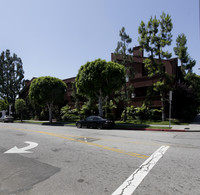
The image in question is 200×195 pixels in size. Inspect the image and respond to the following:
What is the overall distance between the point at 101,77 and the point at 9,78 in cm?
4138

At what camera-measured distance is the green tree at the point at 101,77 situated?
19.0 m

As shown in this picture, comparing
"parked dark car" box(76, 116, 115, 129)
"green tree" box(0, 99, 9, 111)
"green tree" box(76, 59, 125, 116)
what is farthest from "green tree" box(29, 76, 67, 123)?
"green tree" box(0, 99, 9, 111)

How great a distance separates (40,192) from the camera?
10.8 feet

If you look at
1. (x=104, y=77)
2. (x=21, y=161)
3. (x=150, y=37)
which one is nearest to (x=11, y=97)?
(x=104, y=77)

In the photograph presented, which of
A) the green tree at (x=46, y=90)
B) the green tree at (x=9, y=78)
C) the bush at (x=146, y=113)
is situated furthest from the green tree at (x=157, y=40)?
the green tree at (x=9, y=78)

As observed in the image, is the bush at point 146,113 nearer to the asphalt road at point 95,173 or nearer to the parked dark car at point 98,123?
the parked dark car at point 98,123

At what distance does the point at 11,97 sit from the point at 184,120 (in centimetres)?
4831

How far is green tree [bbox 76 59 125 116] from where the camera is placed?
19.0 metres

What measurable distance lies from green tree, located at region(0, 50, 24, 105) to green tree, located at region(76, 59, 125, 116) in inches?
1473

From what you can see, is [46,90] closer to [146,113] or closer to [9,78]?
[146,113]

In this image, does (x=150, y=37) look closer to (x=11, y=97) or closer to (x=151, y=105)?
(x=151, y=105)

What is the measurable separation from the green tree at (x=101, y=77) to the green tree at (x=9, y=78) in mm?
37402

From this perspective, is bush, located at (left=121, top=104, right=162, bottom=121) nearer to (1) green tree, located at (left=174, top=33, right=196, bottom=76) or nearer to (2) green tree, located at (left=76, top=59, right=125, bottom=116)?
(2) green tree, located at (left=76, top=59, right=125, bottom=116)

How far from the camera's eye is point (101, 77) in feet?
62.6
